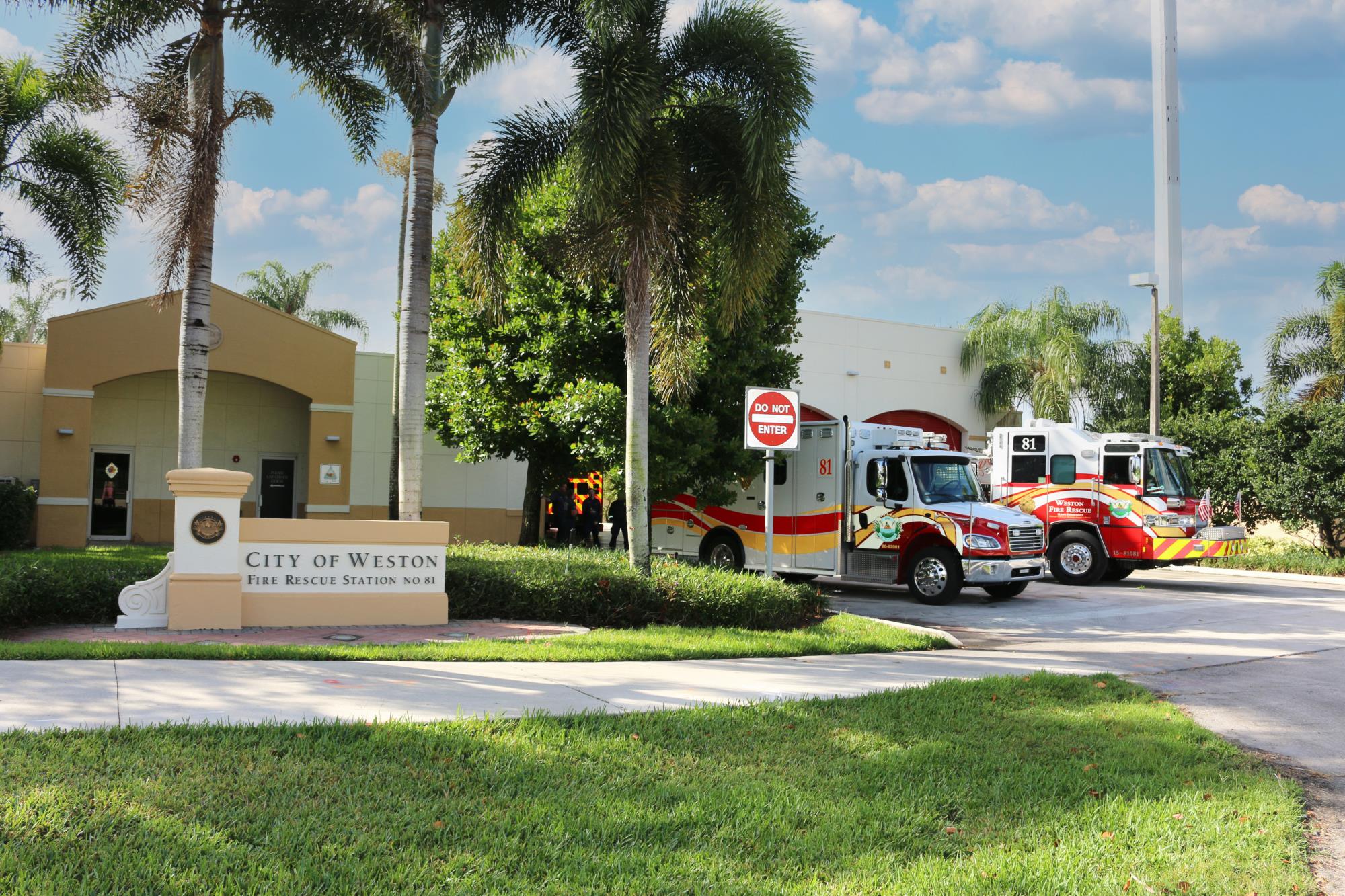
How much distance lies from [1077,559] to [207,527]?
54.9 ft

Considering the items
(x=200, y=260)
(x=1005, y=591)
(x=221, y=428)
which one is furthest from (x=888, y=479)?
(x=221, y=428)

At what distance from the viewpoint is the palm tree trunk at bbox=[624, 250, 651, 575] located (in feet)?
44.6

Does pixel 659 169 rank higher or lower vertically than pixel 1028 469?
higher

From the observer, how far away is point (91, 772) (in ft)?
16.7

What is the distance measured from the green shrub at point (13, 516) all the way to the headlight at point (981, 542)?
18901mm

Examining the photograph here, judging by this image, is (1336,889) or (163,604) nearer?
(1336,889)

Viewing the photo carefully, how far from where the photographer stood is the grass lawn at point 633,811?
431 centimetres

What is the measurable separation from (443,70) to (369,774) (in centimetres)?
1253

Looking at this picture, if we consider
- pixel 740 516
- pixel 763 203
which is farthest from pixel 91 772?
pixel 740 516

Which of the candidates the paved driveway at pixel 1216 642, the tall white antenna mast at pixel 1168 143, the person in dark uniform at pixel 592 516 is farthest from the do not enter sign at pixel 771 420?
the tall white antenna mast at pixel 1168 143

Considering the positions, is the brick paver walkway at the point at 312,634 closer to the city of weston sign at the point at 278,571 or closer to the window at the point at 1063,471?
the city of weston sign at the point at 278,571

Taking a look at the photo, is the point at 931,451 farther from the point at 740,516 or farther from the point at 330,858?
the point at 330,858

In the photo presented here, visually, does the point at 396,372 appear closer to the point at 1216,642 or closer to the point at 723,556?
the point at 723,556

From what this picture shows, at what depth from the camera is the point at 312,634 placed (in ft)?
35.9
